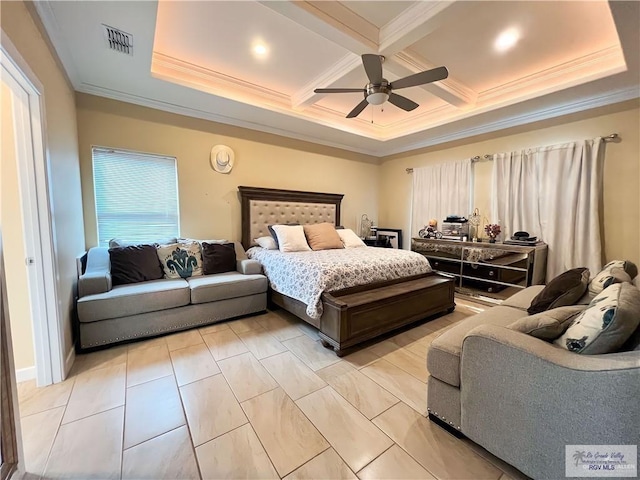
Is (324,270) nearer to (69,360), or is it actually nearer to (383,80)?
(383,80)

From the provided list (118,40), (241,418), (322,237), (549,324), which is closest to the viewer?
(549,324)

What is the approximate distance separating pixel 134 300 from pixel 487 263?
433 cm

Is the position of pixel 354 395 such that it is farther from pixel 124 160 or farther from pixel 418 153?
pixel 418 153

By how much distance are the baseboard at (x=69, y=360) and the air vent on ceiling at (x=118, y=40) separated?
256 cm

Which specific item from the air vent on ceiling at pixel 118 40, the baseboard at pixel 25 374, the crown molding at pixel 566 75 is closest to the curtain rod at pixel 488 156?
the crown molding at pixel 566 75

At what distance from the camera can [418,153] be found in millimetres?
5172

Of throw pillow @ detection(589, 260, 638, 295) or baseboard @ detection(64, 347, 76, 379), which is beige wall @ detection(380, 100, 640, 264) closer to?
throw pillow @ detection(589, 260, 638, 295)

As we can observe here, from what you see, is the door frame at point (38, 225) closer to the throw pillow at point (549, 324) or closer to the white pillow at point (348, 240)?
the throw pillow at point (549, 324)

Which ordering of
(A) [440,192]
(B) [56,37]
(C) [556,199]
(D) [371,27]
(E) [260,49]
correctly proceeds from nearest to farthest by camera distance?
(B) [56,37] < (D) [371,27] < (E) [260,49] < (C) [556,199] < (A) [440,192]

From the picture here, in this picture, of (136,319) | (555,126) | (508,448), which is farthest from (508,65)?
(136,319)

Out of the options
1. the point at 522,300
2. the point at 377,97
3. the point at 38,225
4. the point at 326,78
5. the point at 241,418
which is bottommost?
the point at 241,418

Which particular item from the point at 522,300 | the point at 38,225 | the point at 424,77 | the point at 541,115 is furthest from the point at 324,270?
the point at 541,115

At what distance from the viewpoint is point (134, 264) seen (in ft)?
9.43

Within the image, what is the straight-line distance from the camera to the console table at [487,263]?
11.3ft
